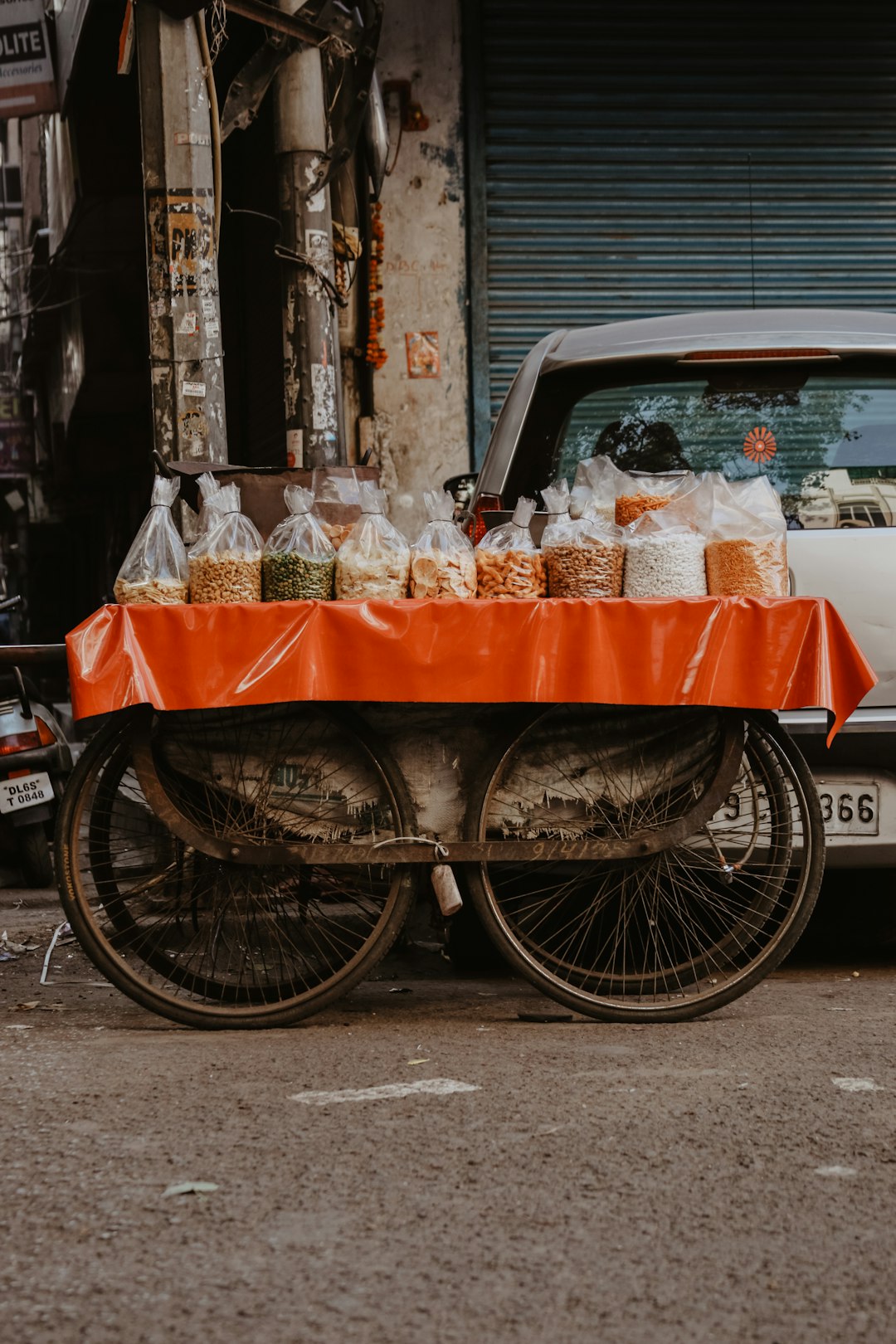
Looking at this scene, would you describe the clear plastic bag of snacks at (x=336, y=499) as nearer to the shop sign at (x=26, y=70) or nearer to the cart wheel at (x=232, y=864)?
the cart wheel at (x=232, y=864)

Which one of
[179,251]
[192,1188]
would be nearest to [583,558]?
[192,1188]

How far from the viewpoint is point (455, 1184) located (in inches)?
101

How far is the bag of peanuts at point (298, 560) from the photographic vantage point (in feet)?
12.1

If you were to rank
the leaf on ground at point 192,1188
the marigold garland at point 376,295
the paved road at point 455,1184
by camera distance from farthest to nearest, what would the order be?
the marigold garland at point 376,295 < the leaf on ground at point 192,1188 < the paved road at point 455,1184

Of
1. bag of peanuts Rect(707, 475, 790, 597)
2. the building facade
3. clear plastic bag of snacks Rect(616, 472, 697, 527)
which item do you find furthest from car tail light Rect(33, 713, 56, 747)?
bag of peanuts Rect(707, 475, 790, 597)

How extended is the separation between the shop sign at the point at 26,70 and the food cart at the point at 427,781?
341 inches

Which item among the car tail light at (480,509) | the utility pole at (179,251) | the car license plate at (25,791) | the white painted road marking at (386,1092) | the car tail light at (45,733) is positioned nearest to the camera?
the white painted road marking at (386,1092)

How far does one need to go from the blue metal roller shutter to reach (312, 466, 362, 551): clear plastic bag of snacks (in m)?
5.72

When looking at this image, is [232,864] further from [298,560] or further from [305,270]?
[305,270]

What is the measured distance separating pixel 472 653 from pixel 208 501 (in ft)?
2.60

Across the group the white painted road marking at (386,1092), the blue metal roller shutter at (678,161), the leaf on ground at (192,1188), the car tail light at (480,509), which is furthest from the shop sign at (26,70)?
the leaf on ground at (192,1188)

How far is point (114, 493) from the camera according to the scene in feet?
69.5

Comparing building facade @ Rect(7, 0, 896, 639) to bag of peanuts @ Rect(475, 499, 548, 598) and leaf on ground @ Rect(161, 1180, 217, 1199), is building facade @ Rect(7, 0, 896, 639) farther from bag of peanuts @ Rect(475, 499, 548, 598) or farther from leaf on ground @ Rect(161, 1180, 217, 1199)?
leaf on ground @ Rect(161, 1180, 217, 1199)

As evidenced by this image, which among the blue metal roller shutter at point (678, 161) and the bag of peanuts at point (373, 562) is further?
the blue metal roller shutter at point (678, 161)
